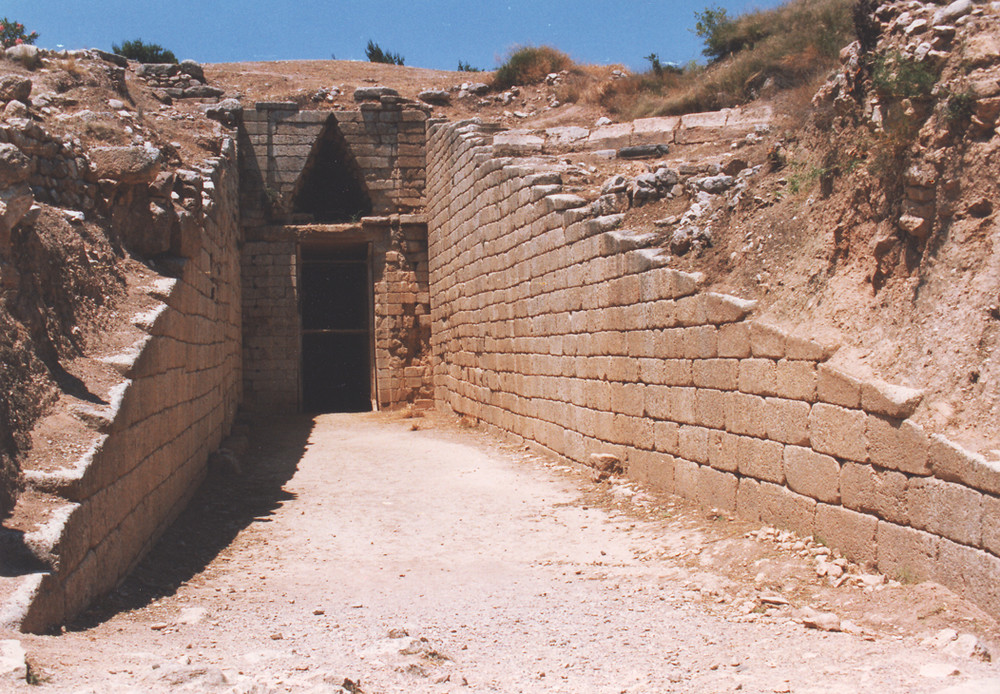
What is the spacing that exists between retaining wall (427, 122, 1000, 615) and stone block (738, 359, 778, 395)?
0.01 m

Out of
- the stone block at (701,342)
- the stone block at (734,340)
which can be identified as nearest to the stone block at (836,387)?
the stone block at (734,340)

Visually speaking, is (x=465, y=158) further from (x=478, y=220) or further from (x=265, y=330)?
(x=265, y=330)

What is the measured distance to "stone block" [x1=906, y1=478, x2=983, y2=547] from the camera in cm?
386

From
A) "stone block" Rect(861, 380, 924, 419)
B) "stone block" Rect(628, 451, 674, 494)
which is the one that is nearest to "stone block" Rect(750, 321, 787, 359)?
"stone block" Rect(861, 380, 924, 419)

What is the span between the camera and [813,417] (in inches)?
200

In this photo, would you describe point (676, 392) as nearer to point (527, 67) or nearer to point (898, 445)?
point (898, 445)

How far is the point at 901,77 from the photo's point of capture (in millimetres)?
5090

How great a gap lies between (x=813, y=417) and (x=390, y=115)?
11.0 metres

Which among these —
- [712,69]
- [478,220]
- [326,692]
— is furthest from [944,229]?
[712,69]

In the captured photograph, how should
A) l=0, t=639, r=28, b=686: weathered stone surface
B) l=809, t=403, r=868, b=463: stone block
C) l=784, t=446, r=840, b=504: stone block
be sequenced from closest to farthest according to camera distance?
l=0, t=639, r=28, b=686: weathered stone surface → l=809, t=403, r=868, b=463: stone block → l=784, t=446, r=840, b=504: stone block

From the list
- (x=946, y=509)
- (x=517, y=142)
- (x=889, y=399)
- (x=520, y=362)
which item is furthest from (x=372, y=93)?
(x=946, y=509)

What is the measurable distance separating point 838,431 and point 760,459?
2.95 feet

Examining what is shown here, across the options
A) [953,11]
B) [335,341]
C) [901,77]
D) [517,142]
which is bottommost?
[335,341]

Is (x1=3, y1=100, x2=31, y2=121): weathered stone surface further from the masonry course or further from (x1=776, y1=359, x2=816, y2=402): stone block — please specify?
(x1=776, y1=359, x2=816, y2=402): stone block
